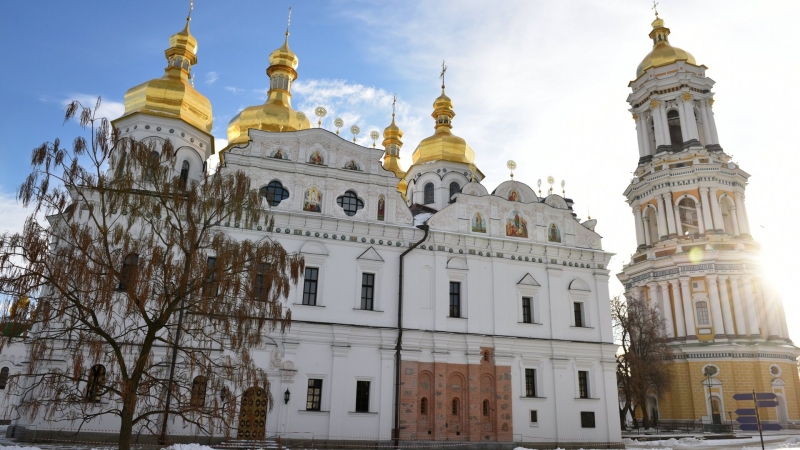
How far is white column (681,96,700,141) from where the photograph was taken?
129ft

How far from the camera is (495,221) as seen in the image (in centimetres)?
2367

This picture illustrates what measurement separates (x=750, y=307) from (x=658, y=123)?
45.0 feet

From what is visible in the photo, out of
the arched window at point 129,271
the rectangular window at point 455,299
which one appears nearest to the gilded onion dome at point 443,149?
the rectangular window at point 455,299

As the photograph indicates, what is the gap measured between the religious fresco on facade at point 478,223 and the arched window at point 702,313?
65.9 ft

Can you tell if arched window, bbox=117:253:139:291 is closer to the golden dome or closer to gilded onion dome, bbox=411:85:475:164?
gilded onion dome, bbox=411:85:475:164

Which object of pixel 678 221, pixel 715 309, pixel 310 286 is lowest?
pixel 310 286

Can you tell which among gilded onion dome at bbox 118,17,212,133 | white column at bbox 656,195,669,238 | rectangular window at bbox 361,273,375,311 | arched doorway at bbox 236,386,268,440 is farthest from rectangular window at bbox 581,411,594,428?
white column at bbox 656,195,669,238

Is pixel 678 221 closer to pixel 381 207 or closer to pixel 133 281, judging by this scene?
pixel 381 207

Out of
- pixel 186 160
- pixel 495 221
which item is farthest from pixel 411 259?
pixel 186 160

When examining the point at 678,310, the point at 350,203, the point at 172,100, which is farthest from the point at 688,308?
the point at 172,100

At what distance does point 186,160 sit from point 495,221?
1251 cm

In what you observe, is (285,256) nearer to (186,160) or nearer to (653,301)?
(186,160)

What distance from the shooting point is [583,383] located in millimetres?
23000

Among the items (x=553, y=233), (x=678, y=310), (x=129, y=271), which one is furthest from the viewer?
(x=678, y=310)
